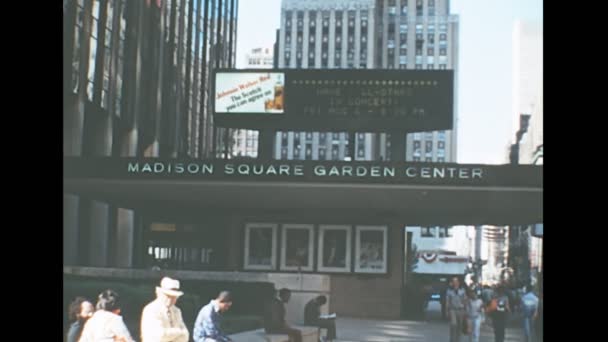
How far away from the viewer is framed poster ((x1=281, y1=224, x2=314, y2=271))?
636 inches

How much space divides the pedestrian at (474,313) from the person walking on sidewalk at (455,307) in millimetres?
109

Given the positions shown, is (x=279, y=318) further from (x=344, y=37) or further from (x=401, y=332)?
(x=344, y=37)

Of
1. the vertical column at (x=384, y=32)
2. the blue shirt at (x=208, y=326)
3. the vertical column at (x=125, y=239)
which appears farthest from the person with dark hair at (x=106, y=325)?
the vertical column at (x=384, y=32)

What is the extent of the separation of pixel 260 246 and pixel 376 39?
790 cm

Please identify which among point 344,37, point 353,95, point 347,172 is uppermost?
point 344,37

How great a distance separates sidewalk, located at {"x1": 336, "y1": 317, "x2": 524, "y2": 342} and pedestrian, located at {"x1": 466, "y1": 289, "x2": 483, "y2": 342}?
95 millimetres

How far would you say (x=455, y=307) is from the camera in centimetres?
1539

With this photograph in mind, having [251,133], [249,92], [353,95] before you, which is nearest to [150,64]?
[249,92]

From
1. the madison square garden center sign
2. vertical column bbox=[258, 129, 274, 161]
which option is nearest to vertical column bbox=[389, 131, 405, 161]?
the madison square garden center sign
